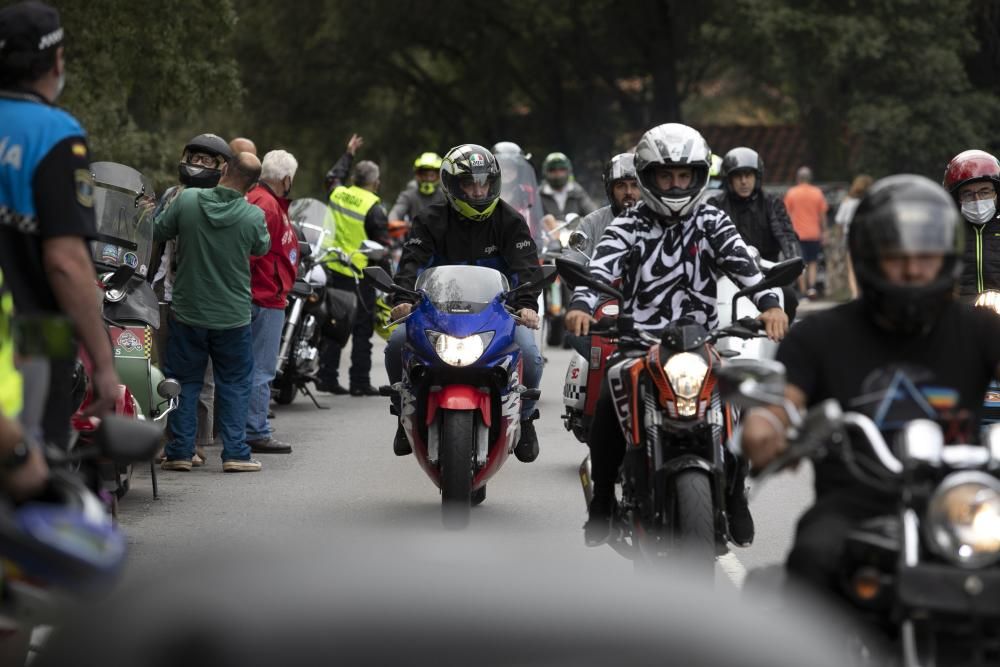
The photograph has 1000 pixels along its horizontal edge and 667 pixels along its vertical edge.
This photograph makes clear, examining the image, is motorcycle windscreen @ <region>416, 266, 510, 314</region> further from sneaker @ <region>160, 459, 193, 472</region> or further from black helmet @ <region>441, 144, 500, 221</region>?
sneaker @ <region>160, 459, 193, 472</region>

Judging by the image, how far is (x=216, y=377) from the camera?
1177cm

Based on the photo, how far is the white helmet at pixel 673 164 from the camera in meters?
7.80

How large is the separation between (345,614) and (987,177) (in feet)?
25.1

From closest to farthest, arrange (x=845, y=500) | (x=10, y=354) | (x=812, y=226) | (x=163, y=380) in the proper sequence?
1. (x=10, y=354)
2. (x=845, y=500)
3. (x=163, y=380)
4. (x=812, y=226)

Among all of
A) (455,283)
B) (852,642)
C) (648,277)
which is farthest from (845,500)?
(455,283)

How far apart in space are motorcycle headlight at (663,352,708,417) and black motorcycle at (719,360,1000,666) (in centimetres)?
222

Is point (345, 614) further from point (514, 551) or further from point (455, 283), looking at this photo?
point (455, 283)

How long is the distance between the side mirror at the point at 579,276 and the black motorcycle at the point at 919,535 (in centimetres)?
250

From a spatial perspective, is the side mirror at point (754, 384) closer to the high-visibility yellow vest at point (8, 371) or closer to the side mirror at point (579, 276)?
the high-visibility yellow vest at point (8, 371)

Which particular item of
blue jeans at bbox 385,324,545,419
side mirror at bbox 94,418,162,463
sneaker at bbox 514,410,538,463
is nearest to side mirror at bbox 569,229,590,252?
sneaker at bbox 514,410,538,463

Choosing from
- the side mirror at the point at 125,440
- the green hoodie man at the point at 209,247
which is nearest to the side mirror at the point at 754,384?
the side mirror at the point at 125,440

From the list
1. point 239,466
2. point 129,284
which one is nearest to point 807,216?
point 239,466

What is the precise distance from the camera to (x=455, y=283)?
9.45 metres

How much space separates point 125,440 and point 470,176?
5822 millimetres
